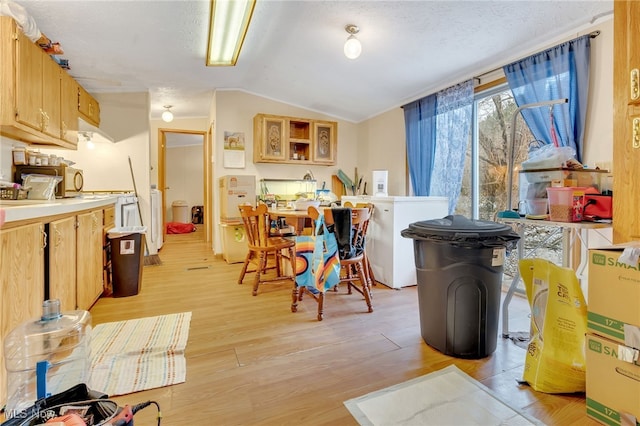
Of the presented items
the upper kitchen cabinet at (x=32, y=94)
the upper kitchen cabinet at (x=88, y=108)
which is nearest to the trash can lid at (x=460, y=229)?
the upper kitchen cabinet at (x=32, y=94)

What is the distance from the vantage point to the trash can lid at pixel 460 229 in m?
1.71

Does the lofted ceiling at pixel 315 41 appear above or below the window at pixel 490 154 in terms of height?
above

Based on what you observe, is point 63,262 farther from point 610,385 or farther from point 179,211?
point 179,211

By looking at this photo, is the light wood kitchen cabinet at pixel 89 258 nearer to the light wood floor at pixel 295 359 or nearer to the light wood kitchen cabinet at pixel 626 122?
the light wood floor at pixel 295 359

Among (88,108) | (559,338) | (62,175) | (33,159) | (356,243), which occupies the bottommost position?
(559,338)

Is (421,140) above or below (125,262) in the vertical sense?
above

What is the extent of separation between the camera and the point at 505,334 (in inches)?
81.2

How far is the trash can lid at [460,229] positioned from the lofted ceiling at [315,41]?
5.31 feet

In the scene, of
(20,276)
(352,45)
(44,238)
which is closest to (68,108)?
(44,238)

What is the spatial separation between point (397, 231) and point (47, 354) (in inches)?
107

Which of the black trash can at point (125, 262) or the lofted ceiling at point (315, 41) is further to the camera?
the black trash can at point (125, 262)

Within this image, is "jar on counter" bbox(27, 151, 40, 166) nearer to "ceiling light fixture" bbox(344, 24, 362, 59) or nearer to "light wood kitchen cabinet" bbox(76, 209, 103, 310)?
"light wood kitchen cabinet" bbox(76, 209, 103, 310)

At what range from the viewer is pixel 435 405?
1.39m

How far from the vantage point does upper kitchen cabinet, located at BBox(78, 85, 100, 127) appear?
11.1 ft
